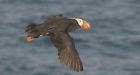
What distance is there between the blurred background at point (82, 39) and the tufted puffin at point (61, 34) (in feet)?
14.9

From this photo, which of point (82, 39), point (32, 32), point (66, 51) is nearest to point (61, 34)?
point (66, 51)

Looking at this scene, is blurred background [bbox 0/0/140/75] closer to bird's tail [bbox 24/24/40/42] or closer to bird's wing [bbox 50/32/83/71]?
bird's wing [bbox 50/32/83/71]

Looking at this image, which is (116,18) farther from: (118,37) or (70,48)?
(70,48)

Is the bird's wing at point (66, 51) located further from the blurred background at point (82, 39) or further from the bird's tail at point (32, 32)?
the blurred background at point (82, 39)

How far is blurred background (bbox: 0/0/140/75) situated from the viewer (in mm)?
14808

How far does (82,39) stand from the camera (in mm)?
16078

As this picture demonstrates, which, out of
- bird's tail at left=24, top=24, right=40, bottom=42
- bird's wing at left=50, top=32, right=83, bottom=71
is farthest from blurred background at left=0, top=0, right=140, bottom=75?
bird's tail at left=24, top=24, right=40, bottom=42

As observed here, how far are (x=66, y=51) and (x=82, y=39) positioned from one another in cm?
625

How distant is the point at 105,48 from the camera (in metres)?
16.0

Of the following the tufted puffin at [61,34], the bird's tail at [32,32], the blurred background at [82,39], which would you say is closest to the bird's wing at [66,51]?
→ the tufted puffin at [61,34]

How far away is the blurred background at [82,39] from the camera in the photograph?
48.6 ft

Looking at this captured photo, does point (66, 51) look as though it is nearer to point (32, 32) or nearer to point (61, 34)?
point (61, 34)

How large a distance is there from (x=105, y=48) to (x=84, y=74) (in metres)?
1.46

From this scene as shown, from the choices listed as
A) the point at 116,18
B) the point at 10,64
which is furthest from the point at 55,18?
the point at 116,18
